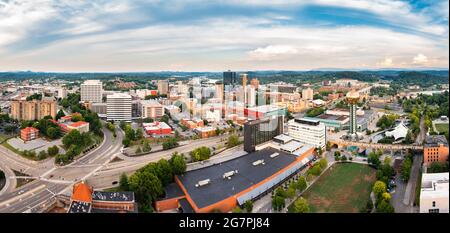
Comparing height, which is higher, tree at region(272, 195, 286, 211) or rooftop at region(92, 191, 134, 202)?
rooftop at region(92, 191, 134, 202)

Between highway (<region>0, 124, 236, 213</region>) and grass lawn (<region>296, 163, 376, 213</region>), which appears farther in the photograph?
grass lawn (<region>296, 163, 376, 213</region>)

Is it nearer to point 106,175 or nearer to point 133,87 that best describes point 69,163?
point 106,175

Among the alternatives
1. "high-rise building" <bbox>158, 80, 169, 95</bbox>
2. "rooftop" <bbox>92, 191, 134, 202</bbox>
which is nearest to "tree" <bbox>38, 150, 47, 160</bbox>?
"rooftop" <bbox>92, 191, 134, 202</bbox>

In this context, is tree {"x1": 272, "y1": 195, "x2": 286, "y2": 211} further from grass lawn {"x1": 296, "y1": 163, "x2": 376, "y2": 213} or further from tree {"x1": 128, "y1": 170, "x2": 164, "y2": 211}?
tree {"x1": 128, "y1": 170, "x2": 164, "y2": 211}

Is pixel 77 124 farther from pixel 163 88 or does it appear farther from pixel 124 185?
pixel 163 88

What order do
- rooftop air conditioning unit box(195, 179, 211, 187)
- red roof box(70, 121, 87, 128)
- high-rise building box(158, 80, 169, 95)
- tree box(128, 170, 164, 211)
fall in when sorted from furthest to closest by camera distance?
high-rise building box(158, 80, 169, 95), red roof box(70, 121, 87, 128), rooftop air conditioning unit box(195, 179, 211, 187), tree box(128, 170, 164, 211)
